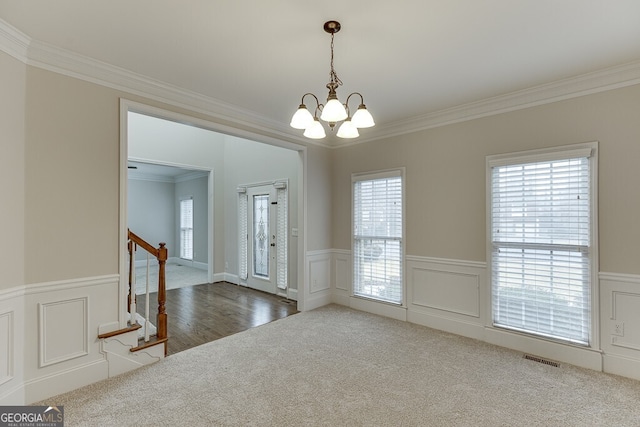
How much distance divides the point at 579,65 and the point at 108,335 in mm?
4709

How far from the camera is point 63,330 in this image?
8.14 feet

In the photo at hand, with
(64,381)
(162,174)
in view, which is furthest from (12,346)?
(162,174)

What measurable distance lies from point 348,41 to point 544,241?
8.89 ft

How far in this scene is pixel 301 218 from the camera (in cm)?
467

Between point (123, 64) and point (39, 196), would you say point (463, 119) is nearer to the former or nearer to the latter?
point (123, 64)

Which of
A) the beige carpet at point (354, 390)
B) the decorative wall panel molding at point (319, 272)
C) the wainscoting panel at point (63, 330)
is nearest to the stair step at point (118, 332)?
the wainscoting panel at point (63, 330)

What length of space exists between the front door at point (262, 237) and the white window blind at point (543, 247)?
3609mm

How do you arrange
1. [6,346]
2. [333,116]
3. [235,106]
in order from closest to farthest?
1. [333,116]
2. [6,346]
3. [235,106]

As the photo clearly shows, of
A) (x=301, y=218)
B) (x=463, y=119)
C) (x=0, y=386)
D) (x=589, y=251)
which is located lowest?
(x=0, y=386)

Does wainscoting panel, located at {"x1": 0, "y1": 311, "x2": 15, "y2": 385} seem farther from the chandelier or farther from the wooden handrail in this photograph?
the chandelier

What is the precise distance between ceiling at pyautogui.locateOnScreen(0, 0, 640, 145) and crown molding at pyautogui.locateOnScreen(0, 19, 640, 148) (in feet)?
0.22

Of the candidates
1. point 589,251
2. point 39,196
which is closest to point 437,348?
point 589,251

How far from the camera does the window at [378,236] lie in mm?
4277

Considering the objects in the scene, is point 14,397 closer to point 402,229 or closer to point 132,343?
point 132,343
